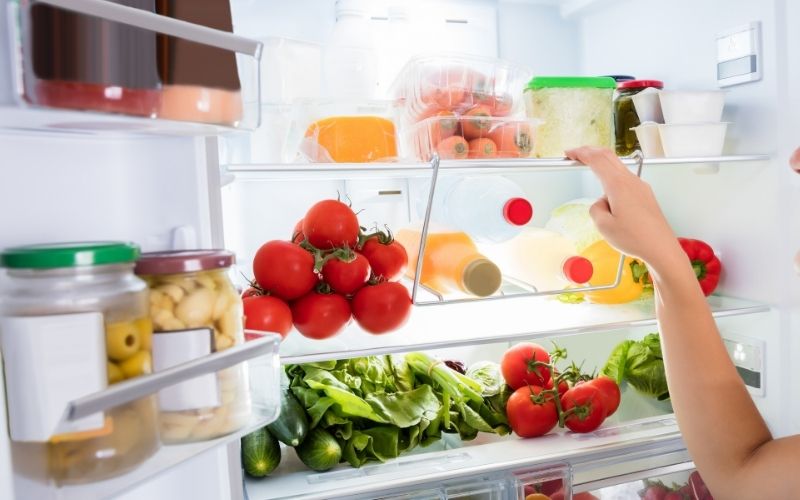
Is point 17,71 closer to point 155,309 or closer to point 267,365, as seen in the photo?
point 155,309

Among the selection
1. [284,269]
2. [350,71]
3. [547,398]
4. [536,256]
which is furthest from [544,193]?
[284,269]

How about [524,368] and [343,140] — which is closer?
[343,140]

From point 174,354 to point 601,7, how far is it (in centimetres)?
171

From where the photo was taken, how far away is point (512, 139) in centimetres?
130

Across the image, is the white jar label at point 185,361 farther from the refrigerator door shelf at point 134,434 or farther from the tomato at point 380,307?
the tomato at point 380,307

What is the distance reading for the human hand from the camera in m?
1.16

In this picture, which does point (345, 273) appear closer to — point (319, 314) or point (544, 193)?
point (319, 314)

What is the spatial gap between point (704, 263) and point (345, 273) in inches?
35.9

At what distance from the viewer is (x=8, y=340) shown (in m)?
0.46

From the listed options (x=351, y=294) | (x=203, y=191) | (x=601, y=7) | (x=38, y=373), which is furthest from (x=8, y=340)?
(x=601, y=7)

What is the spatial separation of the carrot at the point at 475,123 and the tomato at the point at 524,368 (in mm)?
543

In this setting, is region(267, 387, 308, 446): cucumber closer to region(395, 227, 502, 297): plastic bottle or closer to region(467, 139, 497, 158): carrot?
region(395, 227, 502, 297): plastic bottle

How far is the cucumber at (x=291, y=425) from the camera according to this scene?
1.27 metres

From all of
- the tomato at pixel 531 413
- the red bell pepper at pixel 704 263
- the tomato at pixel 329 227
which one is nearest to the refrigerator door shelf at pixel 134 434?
the tomato at pixel 329 227
